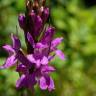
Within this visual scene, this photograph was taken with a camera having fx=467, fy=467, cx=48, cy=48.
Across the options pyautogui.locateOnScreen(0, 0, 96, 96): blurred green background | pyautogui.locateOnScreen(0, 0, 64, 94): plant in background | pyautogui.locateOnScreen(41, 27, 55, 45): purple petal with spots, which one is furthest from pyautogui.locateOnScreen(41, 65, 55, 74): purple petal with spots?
pyautogui.locateOnScreen(0, 0, 96, 96): blurred green background

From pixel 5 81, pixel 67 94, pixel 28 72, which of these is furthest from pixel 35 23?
pixel 67 94

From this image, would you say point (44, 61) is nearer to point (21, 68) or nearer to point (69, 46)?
point (21, 68)

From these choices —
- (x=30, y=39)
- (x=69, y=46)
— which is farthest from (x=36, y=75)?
(x=69, y=46)

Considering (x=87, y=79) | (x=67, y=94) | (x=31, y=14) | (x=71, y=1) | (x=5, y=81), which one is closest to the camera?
(x=31, y=14)

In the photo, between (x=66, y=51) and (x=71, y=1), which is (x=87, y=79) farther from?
(x=71, y=1)

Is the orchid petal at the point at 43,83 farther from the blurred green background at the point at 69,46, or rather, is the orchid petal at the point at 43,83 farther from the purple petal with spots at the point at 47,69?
the blurred green background at the point at 69,46


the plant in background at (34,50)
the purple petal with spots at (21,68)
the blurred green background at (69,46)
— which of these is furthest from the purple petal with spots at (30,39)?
the blurred green background at (69,46)
